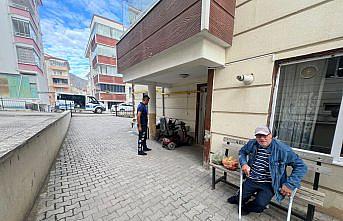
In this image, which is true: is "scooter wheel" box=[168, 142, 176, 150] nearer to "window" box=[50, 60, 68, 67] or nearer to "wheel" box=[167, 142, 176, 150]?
"wheel" box=[167, 142, 176, 150]

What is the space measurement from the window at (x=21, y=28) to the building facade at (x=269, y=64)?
23.5 meters

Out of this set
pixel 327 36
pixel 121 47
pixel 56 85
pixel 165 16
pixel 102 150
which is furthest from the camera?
pixel 56 85

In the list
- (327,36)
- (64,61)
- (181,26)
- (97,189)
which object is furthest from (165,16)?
Answer: (64,61)

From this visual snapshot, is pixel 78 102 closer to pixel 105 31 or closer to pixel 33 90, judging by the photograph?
pixel 33 90

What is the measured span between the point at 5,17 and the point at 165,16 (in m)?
25.0

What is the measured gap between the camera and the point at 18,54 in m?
17.1

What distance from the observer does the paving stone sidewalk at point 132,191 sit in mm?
2111

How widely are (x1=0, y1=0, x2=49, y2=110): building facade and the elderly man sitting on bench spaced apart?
22857 millimetres

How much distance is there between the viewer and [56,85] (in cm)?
4681

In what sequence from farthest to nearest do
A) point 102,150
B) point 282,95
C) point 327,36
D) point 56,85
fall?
point 56,85 → point 102,150 → point 282,95 → point 327,36

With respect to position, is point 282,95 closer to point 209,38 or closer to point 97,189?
point 209,38

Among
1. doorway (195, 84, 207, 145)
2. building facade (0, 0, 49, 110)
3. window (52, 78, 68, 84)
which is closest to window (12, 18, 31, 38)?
building facade (0, 0, 49, 110)

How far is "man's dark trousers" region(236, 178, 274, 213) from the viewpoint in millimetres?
1936

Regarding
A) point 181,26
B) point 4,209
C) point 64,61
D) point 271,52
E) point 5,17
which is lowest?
point 4,209
